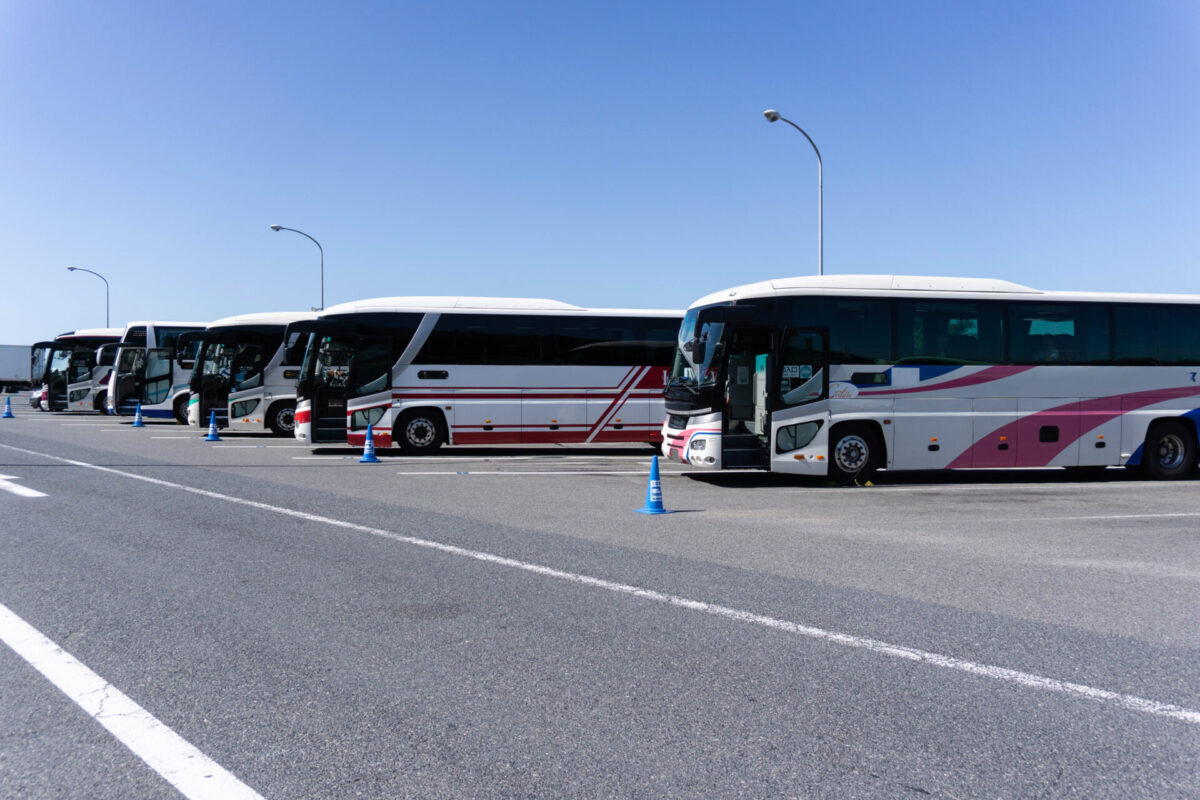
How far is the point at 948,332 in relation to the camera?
14.5 meters

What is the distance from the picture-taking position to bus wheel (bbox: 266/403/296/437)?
23703 mm

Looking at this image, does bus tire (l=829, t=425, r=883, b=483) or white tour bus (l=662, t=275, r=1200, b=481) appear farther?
bus tire (l=829, t=425, r=883, b=483)

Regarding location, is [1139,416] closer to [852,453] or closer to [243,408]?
[852,453]

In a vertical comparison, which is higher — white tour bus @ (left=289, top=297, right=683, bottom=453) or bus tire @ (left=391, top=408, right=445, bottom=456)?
white tour bus @ (left=289, top=297, right=683, bottom=453)

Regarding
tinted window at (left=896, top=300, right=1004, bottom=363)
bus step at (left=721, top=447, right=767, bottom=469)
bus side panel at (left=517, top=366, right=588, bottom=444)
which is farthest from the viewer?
bus side panel at (left=517, top=366, right=588, bottom=444)

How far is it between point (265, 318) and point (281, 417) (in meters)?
2.99

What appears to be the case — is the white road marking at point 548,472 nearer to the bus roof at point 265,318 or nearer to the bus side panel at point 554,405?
the bus side panel at point 554,405

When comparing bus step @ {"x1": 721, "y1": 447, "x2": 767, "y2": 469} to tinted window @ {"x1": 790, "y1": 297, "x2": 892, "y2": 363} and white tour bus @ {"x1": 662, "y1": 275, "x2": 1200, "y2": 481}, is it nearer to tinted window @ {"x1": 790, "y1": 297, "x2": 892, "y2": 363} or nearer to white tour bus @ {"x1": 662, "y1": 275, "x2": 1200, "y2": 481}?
white tour bus @ {"x1": 662, "y1": 275, "x2": 1200, "y2": 481}

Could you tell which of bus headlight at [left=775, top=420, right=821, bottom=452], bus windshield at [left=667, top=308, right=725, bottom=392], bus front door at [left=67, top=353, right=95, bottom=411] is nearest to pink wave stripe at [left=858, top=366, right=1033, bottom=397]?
bus headlight at [left=775, top=420, right=821, bottom=452]

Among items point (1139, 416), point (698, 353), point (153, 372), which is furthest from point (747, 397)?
point (153, 372)

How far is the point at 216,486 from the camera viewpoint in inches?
500

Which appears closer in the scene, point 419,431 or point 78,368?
point 419,431

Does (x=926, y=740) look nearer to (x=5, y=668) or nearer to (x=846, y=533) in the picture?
(x=5, y=668)

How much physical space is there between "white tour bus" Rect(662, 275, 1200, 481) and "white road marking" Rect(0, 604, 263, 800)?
10199 mm
